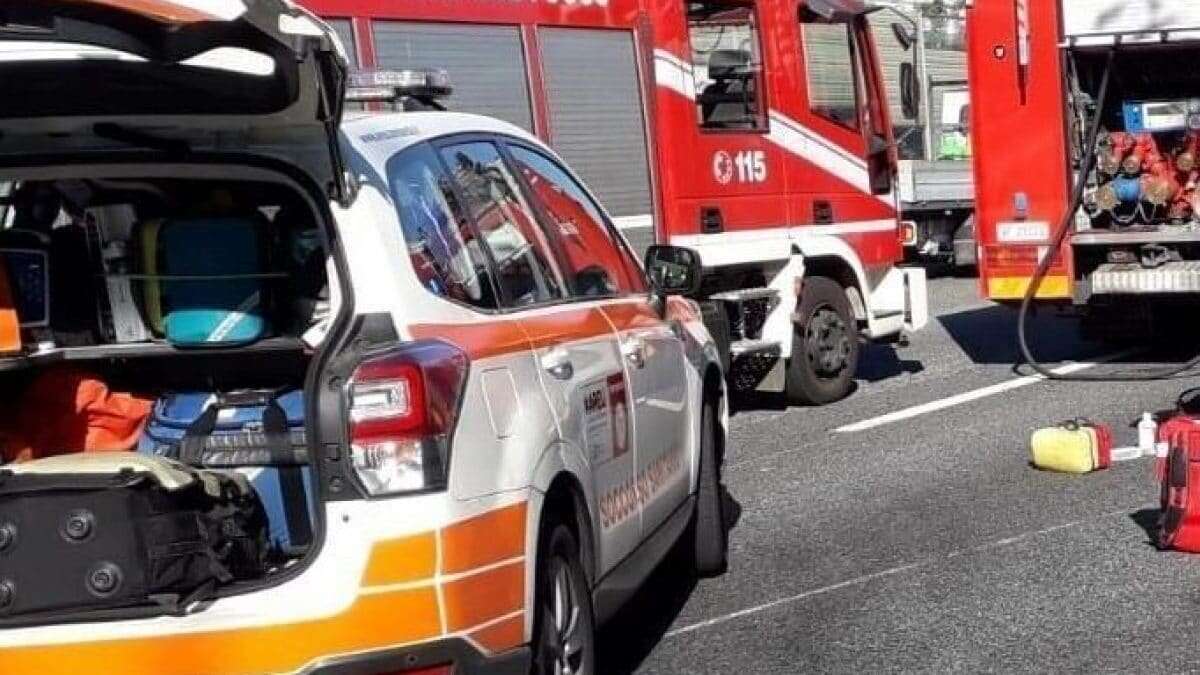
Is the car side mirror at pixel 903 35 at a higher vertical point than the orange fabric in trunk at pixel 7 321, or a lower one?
higher

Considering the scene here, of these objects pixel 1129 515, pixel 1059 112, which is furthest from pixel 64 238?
pixel 1059 112

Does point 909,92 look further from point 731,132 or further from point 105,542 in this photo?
point 105,542

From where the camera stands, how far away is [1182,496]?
7.65 metres

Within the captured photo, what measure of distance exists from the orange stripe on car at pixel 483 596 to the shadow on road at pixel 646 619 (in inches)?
69.6

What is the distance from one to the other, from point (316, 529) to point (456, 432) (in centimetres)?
40

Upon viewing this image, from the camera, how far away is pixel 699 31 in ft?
39.8

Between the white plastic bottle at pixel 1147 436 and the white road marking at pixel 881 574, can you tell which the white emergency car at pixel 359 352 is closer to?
the white road marking at pixel 881 574

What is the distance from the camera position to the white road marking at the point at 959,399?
11.7 meters

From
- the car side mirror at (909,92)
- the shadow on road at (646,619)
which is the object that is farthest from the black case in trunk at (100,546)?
the car side mirror at (909,92)

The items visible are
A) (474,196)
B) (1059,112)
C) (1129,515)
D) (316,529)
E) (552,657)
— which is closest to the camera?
(316,529)

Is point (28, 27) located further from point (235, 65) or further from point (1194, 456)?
point (1194, 456)

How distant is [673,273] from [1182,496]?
228 centimetres

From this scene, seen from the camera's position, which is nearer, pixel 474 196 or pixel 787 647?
pixel 474 196

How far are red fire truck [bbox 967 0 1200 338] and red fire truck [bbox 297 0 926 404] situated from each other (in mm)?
713
